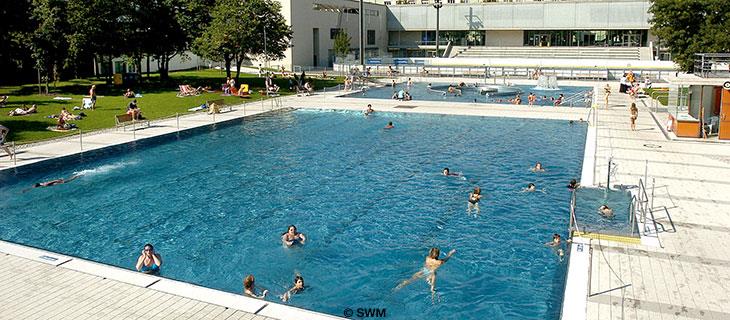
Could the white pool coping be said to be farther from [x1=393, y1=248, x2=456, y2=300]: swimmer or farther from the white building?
the white building

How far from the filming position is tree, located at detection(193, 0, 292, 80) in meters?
39.9

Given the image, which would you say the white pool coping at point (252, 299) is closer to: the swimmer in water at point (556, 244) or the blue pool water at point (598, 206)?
the swimmer in water at point (556, 244)

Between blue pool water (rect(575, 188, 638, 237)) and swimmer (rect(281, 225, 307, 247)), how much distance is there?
6.12 metres

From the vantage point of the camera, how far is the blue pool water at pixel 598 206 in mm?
12742

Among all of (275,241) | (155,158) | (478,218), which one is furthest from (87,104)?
(478,218)

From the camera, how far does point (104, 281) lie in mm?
10539

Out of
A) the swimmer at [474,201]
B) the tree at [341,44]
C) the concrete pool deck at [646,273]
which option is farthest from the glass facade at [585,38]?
the swimmer at [474,201]

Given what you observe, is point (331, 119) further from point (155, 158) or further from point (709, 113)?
point (709, 113)

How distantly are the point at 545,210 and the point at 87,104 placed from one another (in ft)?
82.8

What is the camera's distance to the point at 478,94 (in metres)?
42.9

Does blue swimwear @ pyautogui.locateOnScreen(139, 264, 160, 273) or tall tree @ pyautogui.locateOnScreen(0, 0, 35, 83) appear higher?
tall tree @ pyautogui.locateOnScreen(0, 0, 35, 83)

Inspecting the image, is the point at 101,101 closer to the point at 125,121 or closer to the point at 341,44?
the point at 125,121

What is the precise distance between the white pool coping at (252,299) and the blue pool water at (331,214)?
1069 mm

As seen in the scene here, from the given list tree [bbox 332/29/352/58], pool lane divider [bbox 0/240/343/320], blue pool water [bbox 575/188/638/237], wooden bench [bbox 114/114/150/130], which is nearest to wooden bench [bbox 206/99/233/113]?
wooden bench [bbox 114/114/150/130]
